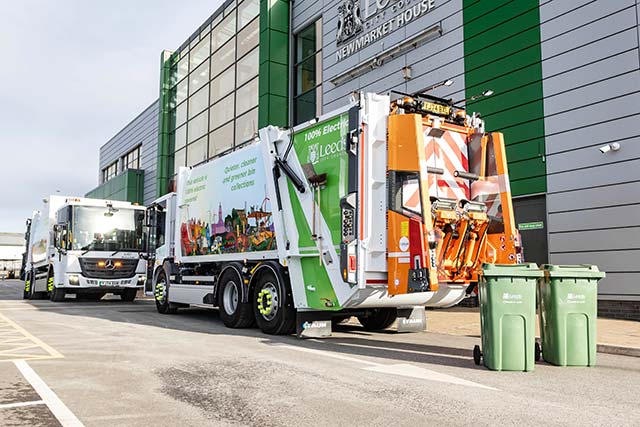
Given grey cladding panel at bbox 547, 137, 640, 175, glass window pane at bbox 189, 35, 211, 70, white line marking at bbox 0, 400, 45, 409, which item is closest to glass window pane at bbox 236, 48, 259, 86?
glass window pane at bbox 189, 35, 211, 70

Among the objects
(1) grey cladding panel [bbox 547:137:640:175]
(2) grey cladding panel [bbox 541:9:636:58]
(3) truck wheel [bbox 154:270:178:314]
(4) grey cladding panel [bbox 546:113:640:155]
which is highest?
(2) grey cladding panel [bbox 541:9:636:58]

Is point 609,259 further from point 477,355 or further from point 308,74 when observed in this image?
point 308,74

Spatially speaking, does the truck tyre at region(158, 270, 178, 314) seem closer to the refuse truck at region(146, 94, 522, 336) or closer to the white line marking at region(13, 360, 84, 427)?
the refuse truck at region(146, 94, 522, 336)

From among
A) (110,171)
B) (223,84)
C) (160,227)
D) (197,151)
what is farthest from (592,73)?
(110,171)

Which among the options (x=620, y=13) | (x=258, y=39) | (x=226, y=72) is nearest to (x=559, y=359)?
(x=620, y=13)

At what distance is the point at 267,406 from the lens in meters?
4.68

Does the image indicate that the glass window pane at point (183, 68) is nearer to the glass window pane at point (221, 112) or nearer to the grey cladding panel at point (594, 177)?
the glass window pane at point (221, 112)

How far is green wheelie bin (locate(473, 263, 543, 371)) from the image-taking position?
6.31 m

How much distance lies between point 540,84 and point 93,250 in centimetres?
1312

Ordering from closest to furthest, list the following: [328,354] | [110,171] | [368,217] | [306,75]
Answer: [328,354] → [368,217] → [306,75] → [110,171]

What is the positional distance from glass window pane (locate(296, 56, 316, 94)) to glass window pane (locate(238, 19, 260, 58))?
257 centimetres

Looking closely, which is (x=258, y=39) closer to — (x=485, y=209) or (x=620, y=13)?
(x=620, y=13)

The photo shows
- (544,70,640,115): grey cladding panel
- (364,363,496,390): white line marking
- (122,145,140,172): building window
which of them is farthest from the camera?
(122,145,140,172): building window

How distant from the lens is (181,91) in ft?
101
